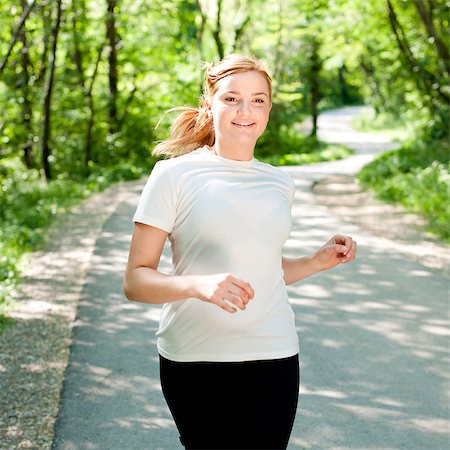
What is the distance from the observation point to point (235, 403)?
2490 mm

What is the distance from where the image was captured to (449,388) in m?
5.69

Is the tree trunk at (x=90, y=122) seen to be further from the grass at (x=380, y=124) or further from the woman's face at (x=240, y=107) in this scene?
the grass at (x=380, y=124)

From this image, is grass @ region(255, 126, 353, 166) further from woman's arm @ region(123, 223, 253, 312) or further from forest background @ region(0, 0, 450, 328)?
woman's arm @ region(123, 223, 253, 312)

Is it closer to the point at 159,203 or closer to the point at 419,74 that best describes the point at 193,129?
the point at 159,203

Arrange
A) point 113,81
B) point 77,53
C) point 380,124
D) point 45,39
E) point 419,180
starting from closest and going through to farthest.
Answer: point 419,180 < point 45,39 < point 77,53 < point 113,81 < point 380,124

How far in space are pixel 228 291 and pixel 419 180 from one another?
14.2 metres

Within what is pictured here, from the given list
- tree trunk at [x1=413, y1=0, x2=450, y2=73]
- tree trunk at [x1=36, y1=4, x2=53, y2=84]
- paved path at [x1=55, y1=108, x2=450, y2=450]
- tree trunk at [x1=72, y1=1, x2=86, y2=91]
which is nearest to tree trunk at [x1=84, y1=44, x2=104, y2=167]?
tree trunk at [x1=72, y1=1, x2=86, y2=91]

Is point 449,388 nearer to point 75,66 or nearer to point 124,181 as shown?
point 124,181

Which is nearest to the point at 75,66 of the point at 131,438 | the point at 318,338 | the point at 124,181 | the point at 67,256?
the point at 124,181

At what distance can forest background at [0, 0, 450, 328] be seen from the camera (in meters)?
15.8

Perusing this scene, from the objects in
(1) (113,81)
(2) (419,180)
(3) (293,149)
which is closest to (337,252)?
(2) (419,180)

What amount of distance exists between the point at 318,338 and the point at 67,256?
4735mm

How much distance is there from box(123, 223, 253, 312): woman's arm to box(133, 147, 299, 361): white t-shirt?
0.06 meters

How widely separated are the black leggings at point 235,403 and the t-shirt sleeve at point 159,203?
18.5 inches
